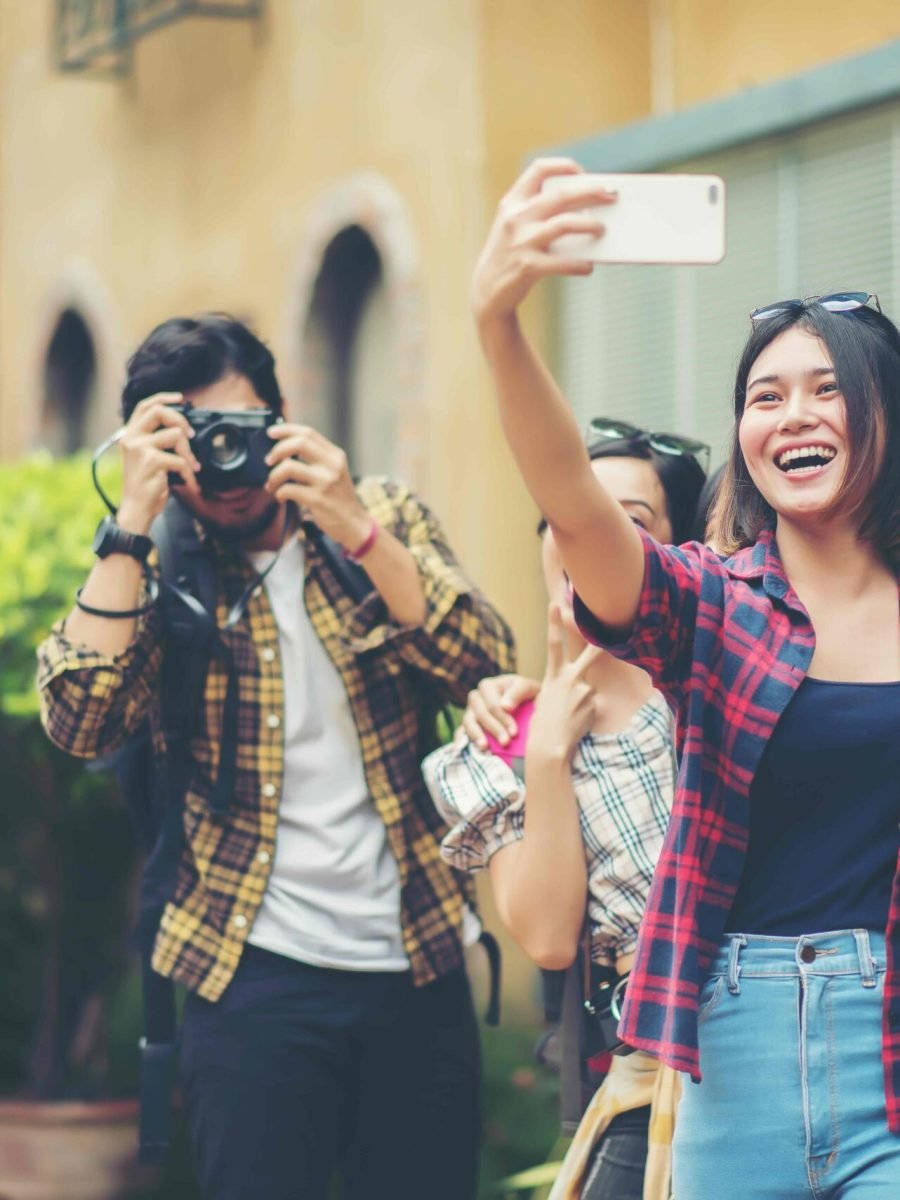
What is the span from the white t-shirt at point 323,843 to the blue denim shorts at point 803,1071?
115 centimetres

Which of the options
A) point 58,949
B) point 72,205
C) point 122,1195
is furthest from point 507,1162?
point 72,205

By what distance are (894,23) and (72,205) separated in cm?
647

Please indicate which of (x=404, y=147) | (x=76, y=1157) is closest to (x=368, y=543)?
(x=76, y=1157)

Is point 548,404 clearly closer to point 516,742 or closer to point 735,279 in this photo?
point 516,742

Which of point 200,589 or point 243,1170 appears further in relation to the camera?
point 200,589

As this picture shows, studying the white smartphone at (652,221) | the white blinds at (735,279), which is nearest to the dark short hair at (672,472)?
the white smartphone at (652,221)

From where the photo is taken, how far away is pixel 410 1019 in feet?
11.2

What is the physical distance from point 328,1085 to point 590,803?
0.73m

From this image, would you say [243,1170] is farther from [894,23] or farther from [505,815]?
[894,23]

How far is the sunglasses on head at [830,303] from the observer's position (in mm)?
2432

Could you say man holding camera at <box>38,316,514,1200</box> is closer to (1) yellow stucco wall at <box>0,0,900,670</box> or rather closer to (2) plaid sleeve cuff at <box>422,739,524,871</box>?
(2) plaid sleeve cuff at <box>422,739,524,871</box>

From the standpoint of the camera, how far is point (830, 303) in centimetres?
244

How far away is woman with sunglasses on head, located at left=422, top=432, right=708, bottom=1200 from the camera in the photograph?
2885 mm

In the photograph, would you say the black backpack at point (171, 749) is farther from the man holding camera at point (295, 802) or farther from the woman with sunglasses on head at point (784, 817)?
the woman with sunglasses on head at point (784, 817)
